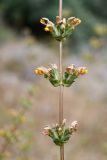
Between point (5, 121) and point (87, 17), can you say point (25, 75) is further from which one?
point (87, 17)

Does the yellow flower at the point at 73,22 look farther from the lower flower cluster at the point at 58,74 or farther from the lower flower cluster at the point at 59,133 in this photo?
the lower flower cluster at the point at 59,133

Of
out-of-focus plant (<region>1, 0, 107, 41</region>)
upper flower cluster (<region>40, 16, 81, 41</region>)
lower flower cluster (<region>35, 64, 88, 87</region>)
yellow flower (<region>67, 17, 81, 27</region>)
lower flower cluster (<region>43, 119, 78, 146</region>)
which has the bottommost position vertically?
lower flower cluster (<region>43, 119, 78, 146</region>)

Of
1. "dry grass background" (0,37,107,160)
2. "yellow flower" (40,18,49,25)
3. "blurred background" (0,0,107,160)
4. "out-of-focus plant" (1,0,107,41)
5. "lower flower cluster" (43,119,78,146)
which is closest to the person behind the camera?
"lower flower cluster" (43,119,78,146)

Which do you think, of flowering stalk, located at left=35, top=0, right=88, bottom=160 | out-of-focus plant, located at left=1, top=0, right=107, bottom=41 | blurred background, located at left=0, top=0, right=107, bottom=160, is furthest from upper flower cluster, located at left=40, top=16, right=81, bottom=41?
out-of-focus plant, located at left=1, top=0, right=107, bottom=41

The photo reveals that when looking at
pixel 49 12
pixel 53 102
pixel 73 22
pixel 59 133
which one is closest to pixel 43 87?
pixel 53 102

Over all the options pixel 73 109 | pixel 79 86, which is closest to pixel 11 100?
pixel 73 109

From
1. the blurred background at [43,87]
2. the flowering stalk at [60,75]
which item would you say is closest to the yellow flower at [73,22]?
the flowering stalk at [60,75]

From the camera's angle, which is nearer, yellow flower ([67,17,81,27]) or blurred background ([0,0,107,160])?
yellow flower ([67,17,81,27])

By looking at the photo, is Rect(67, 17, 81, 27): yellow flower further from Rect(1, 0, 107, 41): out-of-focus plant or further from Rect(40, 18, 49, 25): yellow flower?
Rect(1, 0, 107, 41): out-of-focus plant
